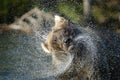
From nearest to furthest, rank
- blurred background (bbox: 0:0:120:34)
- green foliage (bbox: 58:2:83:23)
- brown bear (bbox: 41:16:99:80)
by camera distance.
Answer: brown bear (bbox: 41:16:99:80) < green foliage (bbox: 58:2:83:23) < blurred background (bbox: 0:0:120:34)

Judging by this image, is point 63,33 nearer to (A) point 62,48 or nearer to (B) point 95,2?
(A) point 62,48

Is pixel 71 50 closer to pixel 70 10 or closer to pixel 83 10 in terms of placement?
pixel 70 10

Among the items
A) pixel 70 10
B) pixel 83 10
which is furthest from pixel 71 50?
pixel 83 10

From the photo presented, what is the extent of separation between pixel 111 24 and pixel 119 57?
827cm

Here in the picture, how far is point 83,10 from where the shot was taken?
17.5m

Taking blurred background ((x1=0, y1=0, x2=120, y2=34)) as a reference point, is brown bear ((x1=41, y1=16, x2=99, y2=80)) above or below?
above

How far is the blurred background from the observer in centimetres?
1692

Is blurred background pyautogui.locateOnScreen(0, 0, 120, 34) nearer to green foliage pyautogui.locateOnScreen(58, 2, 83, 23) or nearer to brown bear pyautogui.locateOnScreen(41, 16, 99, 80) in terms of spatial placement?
green foliage pyautogui.locateOnScreen(58, 2, 83, 23)

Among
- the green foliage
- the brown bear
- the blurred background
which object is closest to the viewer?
the brown bear

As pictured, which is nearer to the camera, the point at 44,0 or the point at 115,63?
the point at 115,63

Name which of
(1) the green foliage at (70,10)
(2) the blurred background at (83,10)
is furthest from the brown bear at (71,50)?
(1) the green foliage at (70,10)

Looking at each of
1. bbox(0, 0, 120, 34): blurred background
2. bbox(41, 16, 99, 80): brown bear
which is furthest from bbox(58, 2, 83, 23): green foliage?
bbox(41, 16, 99, 80): brown bear

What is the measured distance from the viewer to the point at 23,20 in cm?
1855

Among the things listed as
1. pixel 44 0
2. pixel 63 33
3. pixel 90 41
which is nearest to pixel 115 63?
pixel 90 41
